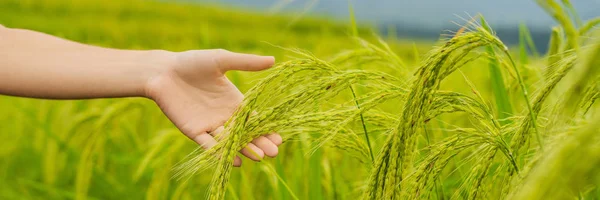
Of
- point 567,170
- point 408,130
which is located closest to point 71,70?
point 408,130

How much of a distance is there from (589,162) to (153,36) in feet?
47.9

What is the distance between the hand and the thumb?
0.04 meters

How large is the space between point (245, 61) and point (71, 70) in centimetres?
59

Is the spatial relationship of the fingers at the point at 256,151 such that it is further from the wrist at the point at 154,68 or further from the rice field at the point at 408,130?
the wrist at the point at 154,68

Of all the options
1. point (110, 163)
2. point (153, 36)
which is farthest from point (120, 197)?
point (153, 36)

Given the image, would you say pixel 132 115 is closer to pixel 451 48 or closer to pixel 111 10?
pixel 451 48

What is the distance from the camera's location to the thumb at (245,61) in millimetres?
1354

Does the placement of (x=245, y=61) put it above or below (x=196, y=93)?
above

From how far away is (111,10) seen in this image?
62.2 ft

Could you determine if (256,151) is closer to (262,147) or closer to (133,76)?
(262,147)

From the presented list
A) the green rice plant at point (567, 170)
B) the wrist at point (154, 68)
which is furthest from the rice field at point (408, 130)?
the wrist at point (154, 68)

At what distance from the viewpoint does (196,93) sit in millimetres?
1599

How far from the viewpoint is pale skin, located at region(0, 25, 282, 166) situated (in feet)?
5.06

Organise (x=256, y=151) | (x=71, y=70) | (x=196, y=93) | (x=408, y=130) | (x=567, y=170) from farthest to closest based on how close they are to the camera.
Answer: (x=71, y=70) < (x=196, y=93) < (x=256, y=151) < (x=408, y=130) < (x=567, y=170)
